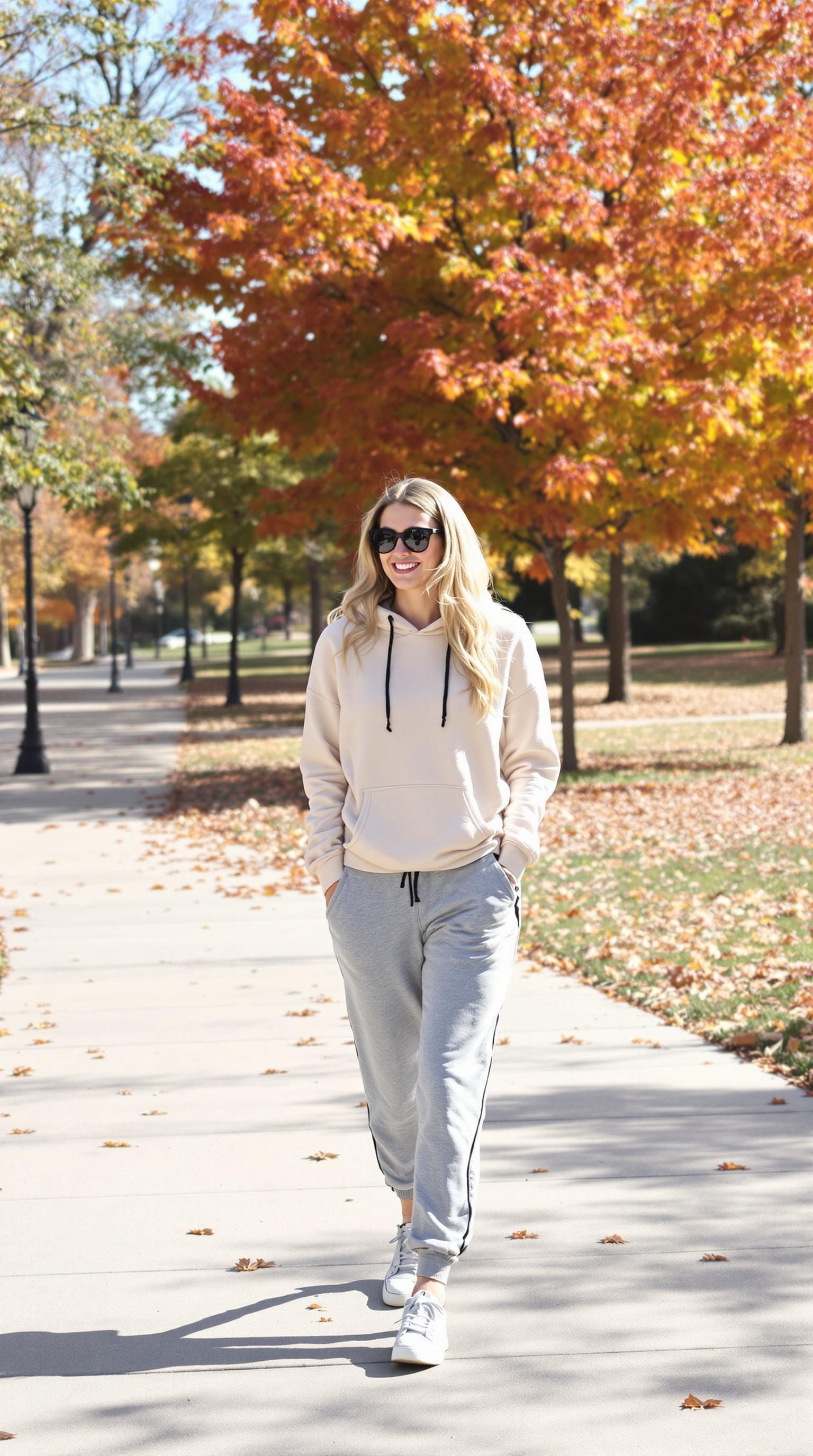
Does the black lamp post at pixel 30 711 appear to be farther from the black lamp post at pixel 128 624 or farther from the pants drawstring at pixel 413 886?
the black lamp post at pixel 128 624

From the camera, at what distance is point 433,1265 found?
3.40 metres

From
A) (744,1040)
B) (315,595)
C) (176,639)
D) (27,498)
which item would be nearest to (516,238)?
(27,498)

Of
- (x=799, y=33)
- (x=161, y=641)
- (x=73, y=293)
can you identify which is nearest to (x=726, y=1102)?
(x=73, y=293)

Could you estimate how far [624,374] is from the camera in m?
13.9

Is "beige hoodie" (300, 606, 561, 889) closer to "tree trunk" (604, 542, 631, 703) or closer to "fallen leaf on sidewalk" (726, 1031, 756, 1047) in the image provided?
"fallen leaf on sidewalk" (726, 1031, 756, 1047)

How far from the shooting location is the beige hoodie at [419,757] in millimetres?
3475

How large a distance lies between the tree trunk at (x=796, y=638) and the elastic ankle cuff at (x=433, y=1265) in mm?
15711

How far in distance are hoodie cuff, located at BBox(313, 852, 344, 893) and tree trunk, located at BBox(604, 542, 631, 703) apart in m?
23.6

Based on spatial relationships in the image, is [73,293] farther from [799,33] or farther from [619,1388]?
[619,1388]

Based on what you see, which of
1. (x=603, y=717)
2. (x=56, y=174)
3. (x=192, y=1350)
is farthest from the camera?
(x=603, y=717)

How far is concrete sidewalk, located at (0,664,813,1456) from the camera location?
10.2 ft

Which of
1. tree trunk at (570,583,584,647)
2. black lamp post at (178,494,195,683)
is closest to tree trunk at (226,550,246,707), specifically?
black lamp post at (178,494,195,683)

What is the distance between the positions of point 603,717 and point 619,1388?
72.1 feet

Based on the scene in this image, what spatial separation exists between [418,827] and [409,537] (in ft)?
2.38
